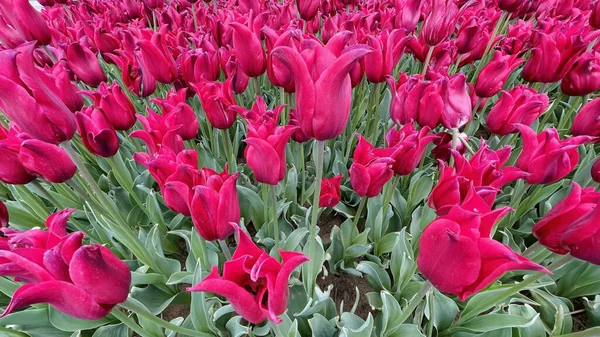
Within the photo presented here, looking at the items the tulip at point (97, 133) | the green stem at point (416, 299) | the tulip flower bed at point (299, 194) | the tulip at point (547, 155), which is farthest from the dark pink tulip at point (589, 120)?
the tulip at point (97, 133)

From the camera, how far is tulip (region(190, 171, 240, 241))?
619 millimetres

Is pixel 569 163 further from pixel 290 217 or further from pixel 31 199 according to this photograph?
pixel 31 199

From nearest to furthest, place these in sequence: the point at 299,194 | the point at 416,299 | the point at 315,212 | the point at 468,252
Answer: the point at 468,252 → the point at 416,299 → the point at 315,212 → the point at 299,194

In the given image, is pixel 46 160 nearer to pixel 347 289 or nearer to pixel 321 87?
pixel 321 87

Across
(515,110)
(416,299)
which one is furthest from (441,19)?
(416,299)

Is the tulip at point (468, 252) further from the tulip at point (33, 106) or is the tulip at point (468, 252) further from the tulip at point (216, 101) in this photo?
the tulip at point (33, 106)

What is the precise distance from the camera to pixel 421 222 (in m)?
1.01

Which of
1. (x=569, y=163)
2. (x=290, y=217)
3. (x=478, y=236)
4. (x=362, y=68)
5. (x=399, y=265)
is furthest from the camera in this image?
(x=290, y=217)

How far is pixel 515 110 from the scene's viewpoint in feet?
2.91

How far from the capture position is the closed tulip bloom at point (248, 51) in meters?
0.89

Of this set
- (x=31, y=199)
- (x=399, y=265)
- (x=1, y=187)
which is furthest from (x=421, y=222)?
(x=1, y=187)

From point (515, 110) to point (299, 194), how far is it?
0.70m

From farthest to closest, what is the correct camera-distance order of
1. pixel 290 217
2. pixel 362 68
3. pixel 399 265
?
1. pixel 290 217
2. pixel 362 68
3. pixel 399 265

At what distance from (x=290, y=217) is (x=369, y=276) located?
12.0 inches
